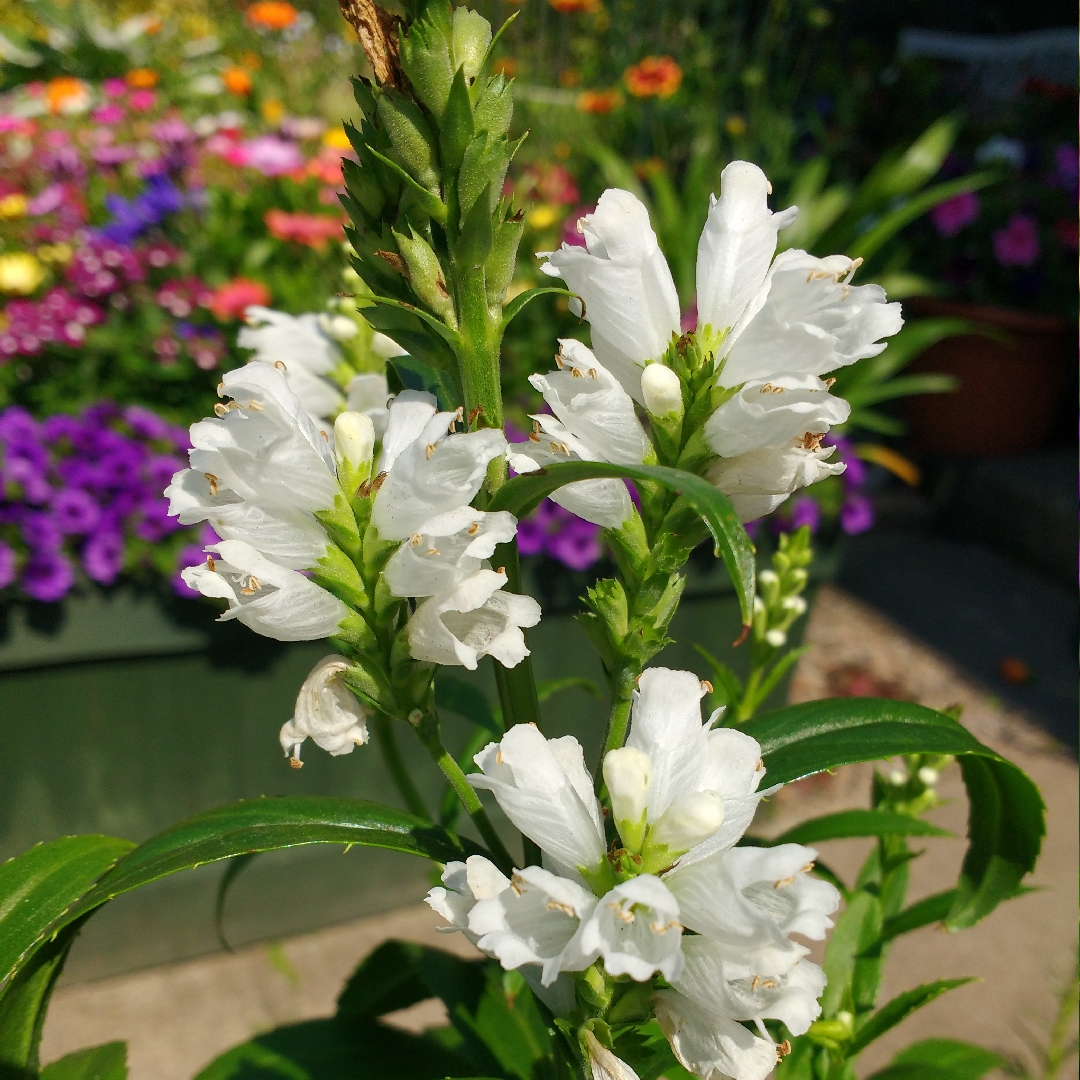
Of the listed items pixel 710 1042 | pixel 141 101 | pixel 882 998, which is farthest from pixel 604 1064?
pixel 141 101

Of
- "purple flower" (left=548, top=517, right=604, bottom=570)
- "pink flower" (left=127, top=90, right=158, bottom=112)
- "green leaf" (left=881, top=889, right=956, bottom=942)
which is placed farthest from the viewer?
"pink flower" (left=127, top=90, right=158, bottom=112)

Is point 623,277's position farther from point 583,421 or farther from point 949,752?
point 949,752

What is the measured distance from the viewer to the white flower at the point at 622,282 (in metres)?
0.51

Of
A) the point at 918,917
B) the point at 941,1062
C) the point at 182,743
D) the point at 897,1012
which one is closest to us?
the point at 897,1012

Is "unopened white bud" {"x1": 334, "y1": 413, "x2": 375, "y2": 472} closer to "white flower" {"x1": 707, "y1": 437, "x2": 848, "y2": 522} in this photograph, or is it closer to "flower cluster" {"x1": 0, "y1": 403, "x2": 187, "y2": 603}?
"white flower" {"x1": 707, "y1": 437, "x2": 848, "y2": 522}

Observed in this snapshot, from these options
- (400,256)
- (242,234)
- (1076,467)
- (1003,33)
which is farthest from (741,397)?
(1003,33)

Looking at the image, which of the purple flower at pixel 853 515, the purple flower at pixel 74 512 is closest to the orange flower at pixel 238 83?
the purple flower at pixel 74 512

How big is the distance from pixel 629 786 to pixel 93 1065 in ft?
1.89

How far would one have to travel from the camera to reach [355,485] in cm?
52

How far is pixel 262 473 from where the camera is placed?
471 millimetres

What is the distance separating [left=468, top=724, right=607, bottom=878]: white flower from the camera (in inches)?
18.3

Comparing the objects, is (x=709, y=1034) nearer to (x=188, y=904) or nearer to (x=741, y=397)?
(x=741, y=397)

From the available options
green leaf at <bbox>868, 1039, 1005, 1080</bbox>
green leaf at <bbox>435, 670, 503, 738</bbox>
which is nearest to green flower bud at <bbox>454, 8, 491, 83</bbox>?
green leaf at <bbox>435, 670, 503, 738</bbox>

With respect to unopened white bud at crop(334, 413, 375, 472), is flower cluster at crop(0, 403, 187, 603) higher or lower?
lower
